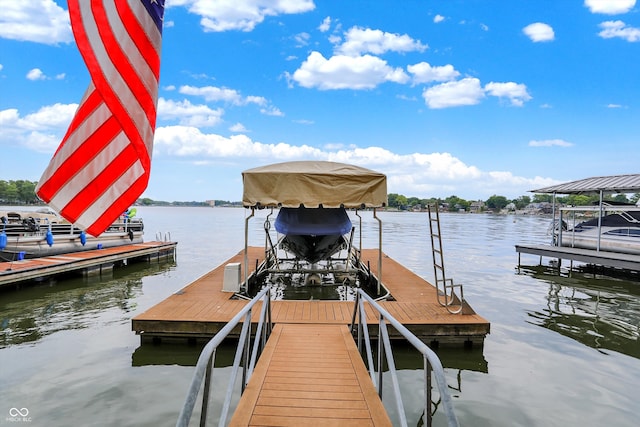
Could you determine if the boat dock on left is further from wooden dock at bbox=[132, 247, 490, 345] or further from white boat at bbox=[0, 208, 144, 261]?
wooden dock at bbox=[132, 247, 490, 345]

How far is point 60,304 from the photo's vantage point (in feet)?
33.2

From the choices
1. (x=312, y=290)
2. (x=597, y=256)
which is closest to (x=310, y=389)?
(x=312, y=290)

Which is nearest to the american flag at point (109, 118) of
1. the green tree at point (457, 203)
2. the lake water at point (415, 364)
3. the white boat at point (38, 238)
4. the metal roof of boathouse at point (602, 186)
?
the lake water at point (415, 364)

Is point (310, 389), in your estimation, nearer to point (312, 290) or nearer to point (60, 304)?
point (312, 290)

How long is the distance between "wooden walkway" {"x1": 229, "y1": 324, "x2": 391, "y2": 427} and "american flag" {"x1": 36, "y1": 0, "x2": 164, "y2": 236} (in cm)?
212

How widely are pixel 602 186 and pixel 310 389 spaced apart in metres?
16.1

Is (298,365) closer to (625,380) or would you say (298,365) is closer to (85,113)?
(85,113)

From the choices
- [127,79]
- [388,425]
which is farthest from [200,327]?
[127,79]

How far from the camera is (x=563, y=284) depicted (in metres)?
13.3

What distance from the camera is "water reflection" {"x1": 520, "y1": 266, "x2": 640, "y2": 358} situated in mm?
7613

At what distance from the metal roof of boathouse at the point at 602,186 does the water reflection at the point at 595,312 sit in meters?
3.41

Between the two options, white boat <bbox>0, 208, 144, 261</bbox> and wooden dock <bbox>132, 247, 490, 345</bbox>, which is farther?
white boat <bbox>0, 208, 144, 261</bbox>

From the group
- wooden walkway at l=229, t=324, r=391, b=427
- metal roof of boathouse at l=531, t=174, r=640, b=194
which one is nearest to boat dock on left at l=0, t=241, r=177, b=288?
wooden walkway at l=229, t=324, r=391, b=427

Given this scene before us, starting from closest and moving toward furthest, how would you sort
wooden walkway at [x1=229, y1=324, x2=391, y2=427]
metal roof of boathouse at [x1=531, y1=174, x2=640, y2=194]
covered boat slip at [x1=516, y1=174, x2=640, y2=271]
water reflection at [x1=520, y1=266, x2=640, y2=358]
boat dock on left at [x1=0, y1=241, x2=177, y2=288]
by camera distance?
1. wooden walkway at [x1=229, y1=324, x2=391, y2=427]
2. water reflection at [x1=520, y1=266, x2=640, y2=358]
3. boat dock on left at [x1=0, y1=241, x2=177, y2=288]
4. covered boat slip at [x1=516, y1=174, x2=640, y2=271]
5. metal roof of boathouse at [x1=531, y1=174, x2=640, y2=194]
